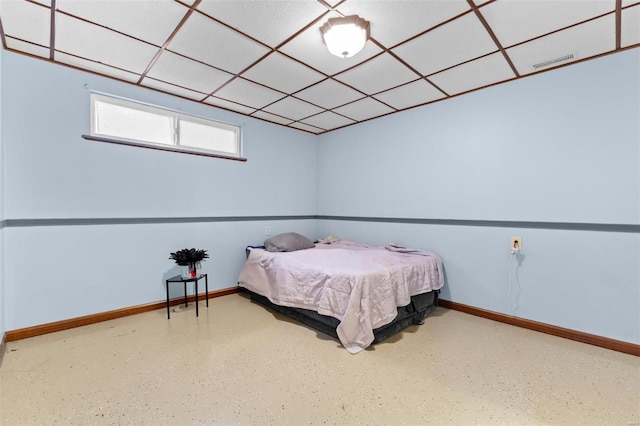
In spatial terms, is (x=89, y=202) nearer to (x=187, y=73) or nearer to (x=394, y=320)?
(x=187, y=73)

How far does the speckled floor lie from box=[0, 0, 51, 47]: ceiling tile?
250 cm

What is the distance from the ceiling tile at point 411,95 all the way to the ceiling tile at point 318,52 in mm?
781

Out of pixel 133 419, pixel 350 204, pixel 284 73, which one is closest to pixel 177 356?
pixel 133 419

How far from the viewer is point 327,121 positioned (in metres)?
4.25

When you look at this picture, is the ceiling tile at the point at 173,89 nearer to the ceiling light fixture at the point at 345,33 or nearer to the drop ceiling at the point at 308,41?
the drop ceiling at the point at 308,41

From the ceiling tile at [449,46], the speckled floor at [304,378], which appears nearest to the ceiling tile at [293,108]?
the ceiling tile at [449,46]

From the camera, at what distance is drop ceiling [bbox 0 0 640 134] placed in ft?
6.17


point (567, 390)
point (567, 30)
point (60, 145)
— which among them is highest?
point (567, 30)

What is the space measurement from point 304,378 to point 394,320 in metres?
1.05

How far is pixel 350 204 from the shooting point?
4445 mm

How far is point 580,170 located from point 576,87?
75cm

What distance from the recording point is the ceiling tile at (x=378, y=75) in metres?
2.56

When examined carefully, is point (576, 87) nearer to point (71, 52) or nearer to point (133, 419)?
point (133, 419)

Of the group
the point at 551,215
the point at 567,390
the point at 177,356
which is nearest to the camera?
the point at 567,390
